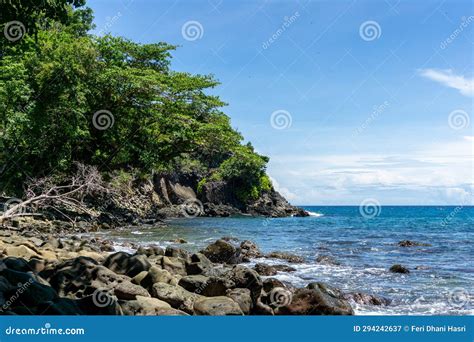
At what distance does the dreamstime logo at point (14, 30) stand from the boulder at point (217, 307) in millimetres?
7330

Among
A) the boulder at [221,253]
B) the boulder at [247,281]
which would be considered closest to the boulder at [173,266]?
the boulder at [247,281]

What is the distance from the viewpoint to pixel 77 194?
24.4 metres

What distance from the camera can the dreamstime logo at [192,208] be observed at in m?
62.2

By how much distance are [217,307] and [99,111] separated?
21394mm

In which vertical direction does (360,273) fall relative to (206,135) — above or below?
below

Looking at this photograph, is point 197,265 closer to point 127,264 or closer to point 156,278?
point 127,264

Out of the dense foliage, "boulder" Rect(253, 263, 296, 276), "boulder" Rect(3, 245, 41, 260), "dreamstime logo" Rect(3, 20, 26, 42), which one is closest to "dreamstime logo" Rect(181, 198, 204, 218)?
the dense foliage

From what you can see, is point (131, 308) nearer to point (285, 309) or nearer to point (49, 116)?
point (285, 309)

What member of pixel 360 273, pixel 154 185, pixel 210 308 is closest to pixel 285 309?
pixel 210 308

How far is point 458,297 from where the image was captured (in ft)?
40.6

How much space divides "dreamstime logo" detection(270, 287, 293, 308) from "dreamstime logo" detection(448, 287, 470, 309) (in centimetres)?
449

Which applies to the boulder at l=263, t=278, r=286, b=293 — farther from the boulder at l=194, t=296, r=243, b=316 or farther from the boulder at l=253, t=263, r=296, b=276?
the boulder at l=253, t=263, r=296, b=276

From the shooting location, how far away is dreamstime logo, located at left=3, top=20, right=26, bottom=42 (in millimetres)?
10414

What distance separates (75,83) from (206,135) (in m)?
8.36
